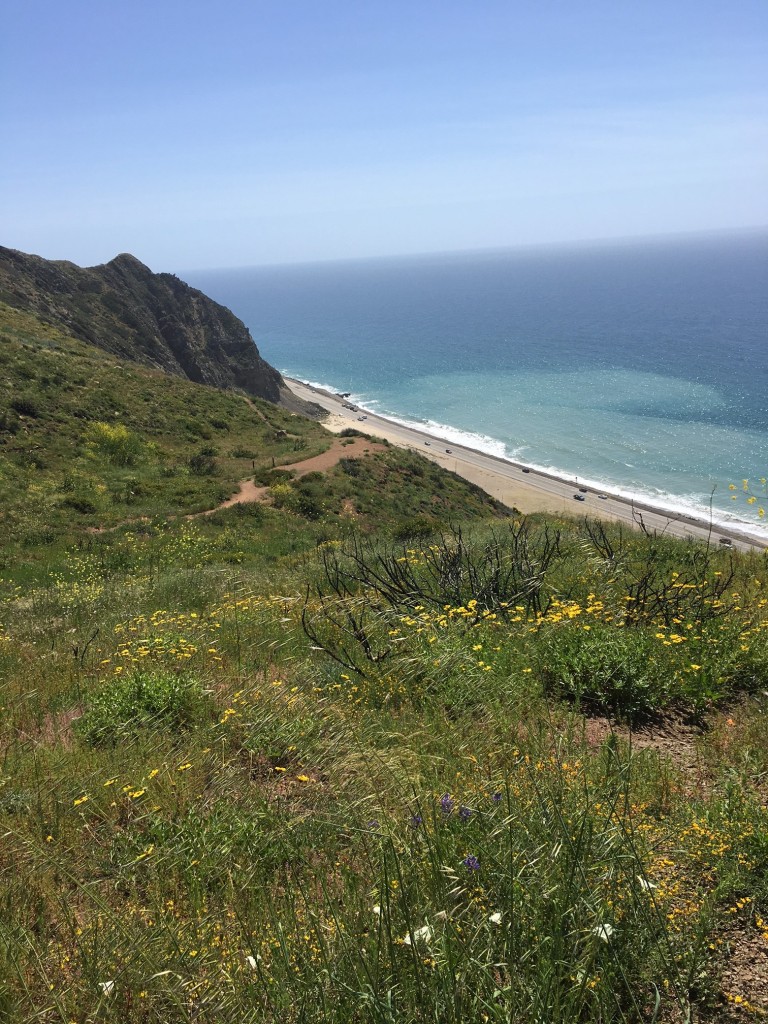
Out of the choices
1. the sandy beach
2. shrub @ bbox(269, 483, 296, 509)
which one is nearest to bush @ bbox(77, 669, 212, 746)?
shrub @ bbox(269, 483, 296, 509)

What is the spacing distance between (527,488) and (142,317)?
160 ft

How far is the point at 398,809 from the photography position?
137 inches

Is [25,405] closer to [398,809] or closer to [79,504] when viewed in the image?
[79,504]

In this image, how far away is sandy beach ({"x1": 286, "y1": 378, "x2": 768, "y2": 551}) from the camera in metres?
47.7

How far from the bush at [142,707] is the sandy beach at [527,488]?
35.0 meters

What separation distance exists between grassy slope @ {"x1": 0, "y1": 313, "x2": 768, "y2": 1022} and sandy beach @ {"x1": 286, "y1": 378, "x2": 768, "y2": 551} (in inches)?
1303

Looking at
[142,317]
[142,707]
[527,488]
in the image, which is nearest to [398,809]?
[142,707]

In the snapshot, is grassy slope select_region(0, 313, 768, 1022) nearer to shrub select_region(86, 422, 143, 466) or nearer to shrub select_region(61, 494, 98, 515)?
shrub select_region(61, 494, 98, 515)

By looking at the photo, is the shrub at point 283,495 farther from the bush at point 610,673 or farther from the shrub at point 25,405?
the bush at point 610,673

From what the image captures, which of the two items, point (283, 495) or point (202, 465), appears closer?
point (283, 495)

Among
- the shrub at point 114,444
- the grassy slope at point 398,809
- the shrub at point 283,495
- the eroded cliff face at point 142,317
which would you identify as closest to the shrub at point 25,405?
the shrub at point 114,444

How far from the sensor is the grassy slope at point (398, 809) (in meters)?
2.40

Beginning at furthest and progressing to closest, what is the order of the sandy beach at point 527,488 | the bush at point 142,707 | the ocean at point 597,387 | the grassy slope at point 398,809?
the ocean at point 597,387, the sandy beach at point 527,488, the bush at point 142,707, the grassy slope at point 398,809

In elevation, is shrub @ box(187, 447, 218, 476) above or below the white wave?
above
